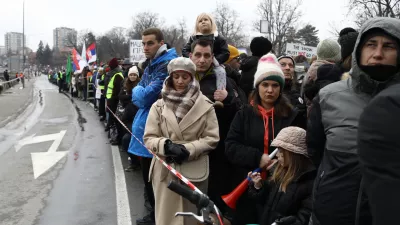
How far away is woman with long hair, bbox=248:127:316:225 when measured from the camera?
2760 millimetres

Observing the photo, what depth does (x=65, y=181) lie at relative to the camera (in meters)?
6.77

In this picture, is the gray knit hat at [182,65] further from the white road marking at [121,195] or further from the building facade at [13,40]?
the building facade at [13,40]

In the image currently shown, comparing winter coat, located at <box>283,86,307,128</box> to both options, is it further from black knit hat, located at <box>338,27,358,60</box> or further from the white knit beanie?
black knit hat, located at <box>338,27,358,60</box>

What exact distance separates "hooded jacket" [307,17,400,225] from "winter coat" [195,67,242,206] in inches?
83.4

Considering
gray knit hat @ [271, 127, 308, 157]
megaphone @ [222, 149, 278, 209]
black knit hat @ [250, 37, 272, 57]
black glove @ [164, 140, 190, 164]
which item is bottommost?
megaphone @ [222, 149, 278, 209]

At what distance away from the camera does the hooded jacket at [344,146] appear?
1.90 m

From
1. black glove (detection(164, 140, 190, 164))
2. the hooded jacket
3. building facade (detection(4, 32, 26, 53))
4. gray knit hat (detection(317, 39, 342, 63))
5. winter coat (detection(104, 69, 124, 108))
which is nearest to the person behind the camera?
the hooded jacket

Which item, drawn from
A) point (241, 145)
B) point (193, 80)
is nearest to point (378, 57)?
point (241, 145)

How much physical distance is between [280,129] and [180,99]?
3.02ft

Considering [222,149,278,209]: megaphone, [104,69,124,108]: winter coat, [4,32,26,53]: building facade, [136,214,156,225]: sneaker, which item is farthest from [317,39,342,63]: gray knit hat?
[4,32,26,53]: building facade

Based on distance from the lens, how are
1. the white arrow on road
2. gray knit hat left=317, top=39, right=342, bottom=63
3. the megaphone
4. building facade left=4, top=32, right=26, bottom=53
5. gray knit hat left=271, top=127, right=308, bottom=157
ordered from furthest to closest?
building facade left=4, top=32, right=26, bottom=53 < the white arrow on road < gray knit hat left=317, top=39, right=342, bottom=63 < the megaphone < gray knit hat left=271, top=127, right=308, bottom=157

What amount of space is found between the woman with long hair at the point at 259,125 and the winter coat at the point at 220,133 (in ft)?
1.93

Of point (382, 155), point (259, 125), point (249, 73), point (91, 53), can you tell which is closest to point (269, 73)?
point (259, 125)

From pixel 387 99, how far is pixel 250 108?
7.07 ft
